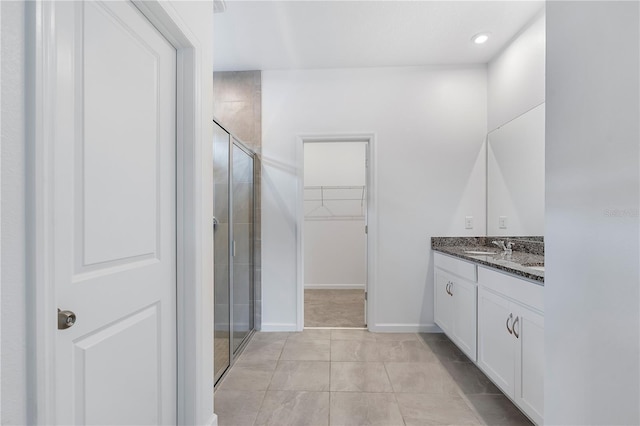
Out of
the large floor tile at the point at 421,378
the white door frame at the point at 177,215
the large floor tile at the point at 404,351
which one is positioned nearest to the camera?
the white door frame at the point at 177,215

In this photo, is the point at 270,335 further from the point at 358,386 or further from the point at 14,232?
the point at 14,232

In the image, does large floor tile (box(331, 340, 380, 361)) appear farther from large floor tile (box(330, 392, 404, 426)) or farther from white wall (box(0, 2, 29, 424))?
white wall (box(0, 2, 29, 424))

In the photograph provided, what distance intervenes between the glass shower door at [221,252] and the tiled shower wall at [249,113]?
66 cm

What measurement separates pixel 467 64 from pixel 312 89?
151cm

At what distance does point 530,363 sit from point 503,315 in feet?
0.92

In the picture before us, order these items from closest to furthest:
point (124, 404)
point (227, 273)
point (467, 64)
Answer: point (124, 404), point (227, 273), point (467, 64)

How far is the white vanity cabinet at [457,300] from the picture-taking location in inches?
81.4

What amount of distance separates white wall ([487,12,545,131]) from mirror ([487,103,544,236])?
97 millimetres

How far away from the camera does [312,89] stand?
9.61ft

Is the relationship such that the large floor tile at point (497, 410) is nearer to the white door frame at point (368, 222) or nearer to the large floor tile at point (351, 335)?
the large floor tile at point (351, 335)

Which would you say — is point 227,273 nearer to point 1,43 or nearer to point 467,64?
point 1,43

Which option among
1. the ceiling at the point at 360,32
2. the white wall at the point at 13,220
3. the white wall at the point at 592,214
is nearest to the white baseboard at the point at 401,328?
the white wall at the point at 592,214

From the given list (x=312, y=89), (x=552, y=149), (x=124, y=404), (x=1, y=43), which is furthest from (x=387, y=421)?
(x=312, y=89)

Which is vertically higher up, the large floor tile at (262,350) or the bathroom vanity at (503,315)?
the bathroom vanity at (503,315)
